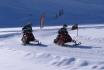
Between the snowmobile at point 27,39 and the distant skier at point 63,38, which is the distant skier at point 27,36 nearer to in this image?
the snowmobile at point 27,39

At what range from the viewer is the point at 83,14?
2514 inches

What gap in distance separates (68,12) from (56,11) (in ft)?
6.50

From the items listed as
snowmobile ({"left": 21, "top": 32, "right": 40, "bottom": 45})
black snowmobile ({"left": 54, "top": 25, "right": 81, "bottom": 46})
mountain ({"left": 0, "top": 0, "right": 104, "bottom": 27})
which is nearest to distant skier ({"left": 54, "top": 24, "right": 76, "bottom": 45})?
black snowmobile ({"left": 54, "top": 25, "right": 81, "bottom": 46})

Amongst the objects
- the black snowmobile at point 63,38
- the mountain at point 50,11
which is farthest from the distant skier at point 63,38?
the mountain at point 50,11

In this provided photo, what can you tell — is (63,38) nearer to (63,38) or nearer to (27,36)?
(63,38)

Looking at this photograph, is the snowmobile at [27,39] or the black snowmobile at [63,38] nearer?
the black snowmobile at [63,38]

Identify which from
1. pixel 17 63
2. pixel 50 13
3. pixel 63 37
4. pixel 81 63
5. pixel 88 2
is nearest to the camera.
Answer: pixel 81 63

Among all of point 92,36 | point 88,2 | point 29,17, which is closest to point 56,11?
point 29,17

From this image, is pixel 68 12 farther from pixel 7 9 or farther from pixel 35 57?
pixel 35 57

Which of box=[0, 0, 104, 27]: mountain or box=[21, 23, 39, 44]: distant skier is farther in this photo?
box=[0, 0, 104, 27]: mountain

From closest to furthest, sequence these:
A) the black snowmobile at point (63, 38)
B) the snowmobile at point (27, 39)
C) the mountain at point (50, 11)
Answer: the black snowmobile at point (63, 38), the snowmobile at point (27, 39), the mountain at point (50, 11)

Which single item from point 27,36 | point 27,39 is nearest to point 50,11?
point 27,36

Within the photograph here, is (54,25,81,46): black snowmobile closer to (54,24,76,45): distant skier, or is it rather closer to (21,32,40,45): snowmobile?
(54,24,76,45): distant skier

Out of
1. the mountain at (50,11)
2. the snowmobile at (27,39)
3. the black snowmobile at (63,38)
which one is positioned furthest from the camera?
the mountain at (50,11)
